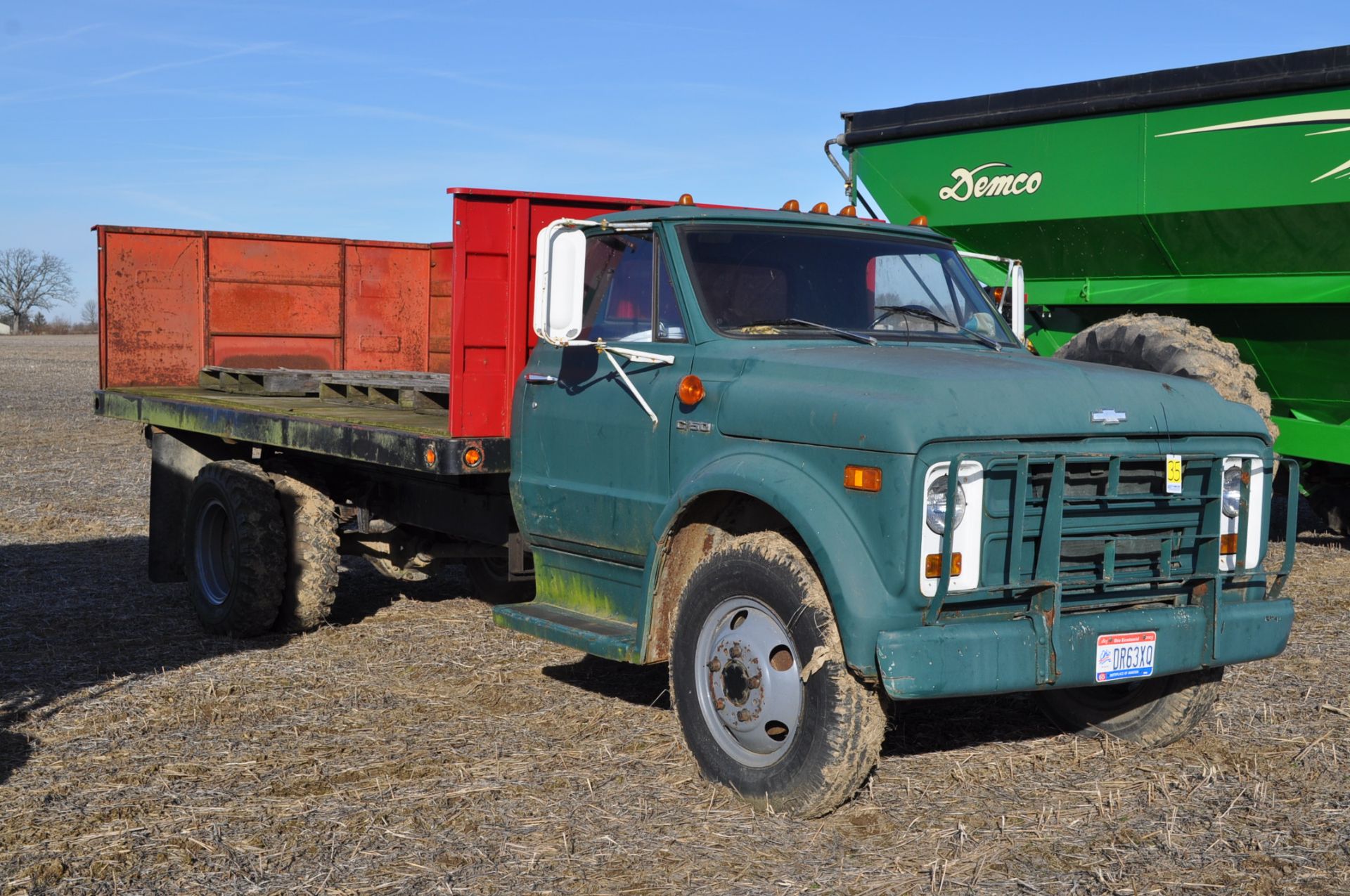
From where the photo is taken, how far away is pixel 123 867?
173 inches

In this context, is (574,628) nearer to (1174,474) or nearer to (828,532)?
(828,532)

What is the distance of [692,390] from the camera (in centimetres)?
525

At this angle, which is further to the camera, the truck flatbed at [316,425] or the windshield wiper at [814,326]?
the truck flatbed at [316,425]

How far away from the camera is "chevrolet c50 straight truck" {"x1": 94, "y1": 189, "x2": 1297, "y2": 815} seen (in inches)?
178

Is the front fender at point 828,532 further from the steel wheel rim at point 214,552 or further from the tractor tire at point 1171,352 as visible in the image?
the steel wheel rim at point 214,552

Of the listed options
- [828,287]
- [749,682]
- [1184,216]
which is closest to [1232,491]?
[828,287]

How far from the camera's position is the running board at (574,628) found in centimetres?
543

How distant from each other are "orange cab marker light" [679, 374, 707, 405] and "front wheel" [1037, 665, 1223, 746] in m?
1.94

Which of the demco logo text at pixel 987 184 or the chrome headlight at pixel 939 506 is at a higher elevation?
the demco logo text at pixel 987 184

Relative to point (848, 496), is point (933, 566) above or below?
below

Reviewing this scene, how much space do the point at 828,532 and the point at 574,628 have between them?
58.5 inches

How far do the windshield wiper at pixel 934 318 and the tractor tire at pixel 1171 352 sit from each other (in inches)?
101

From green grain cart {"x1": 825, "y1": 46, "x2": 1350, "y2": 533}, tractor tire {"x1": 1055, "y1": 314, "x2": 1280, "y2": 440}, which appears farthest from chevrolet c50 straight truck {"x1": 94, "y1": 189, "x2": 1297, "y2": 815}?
green grain cart {"x1": 825, "y1": 46, "x2": 1350, "y2": 533}

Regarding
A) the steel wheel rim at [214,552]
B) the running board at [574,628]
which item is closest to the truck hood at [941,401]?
the running board at [574,628]
